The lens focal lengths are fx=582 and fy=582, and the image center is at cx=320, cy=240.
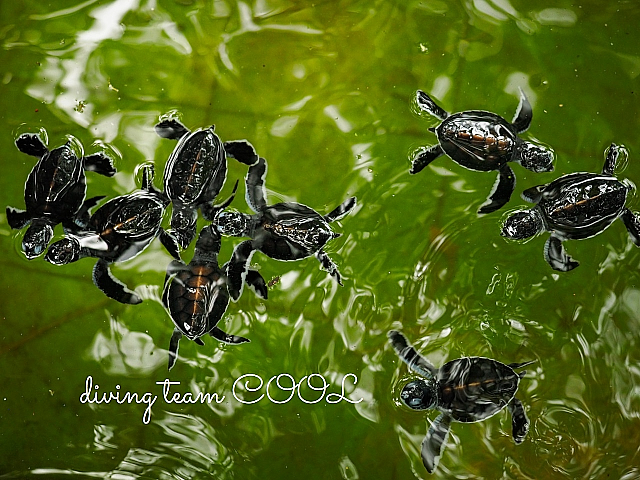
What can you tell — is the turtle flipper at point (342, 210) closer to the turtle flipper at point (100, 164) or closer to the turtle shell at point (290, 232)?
the turtle shell at point (290, 232)

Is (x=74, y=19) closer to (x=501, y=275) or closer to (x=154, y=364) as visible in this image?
(x=154, y=364)

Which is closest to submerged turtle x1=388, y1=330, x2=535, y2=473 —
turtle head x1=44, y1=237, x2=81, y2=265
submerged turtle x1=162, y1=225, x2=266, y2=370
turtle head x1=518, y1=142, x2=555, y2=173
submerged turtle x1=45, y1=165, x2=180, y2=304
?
submerged turtle x1=162, y1=225, x2=266, y2=370

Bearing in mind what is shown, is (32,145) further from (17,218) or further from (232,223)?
(232,223)

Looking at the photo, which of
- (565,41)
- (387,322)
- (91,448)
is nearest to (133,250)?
(91,448)

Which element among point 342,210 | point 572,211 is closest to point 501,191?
point 572,211

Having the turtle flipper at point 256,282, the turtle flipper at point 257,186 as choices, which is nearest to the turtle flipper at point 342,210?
the turtle flipper at point 257,186
